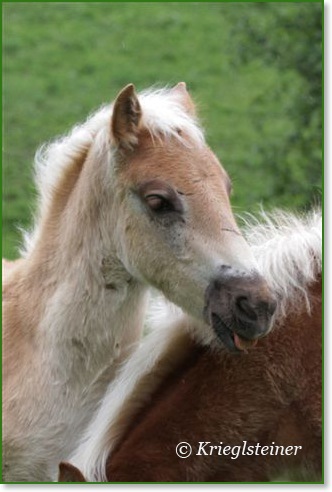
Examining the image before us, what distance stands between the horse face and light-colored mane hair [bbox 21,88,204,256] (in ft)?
0.14

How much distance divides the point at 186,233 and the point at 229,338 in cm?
44

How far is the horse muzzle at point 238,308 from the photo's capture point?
3.71 m

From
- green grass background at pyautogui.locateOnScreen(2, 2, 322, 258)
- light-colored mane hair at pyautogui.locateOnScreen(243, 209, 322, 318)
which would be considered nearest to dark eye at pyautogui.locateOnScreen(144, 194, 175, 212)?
light-colored mane hair at pyautogui.locateOnScreen(243, 209, 322, 318)

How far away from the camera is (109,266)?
4.27 metres

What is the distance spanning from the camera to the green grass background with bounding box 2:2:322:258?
8.23 m

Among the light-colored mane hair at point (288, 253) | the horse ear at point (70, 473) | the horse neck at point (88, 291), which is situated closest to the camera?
the horse ear at point (70, 473)

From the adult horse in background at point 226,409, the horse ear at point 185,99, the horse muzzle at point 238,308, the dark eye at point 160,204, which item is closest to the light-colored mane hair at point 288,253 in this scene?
the adult horse in background at point 226,409

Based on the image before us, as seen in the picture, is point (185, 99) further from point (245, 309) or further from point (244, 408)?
point (244, 408)

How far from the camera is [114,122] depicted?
4.13 metres

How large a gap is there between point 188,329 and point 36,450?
91 centimetres

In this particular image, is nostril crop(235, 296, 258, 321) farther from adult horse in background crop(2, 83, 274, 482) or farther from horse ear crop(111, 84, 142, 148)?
horse ear crop(111, 84, 142, 148)

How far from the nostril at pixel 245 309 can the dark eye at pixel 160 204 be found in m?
0.47
